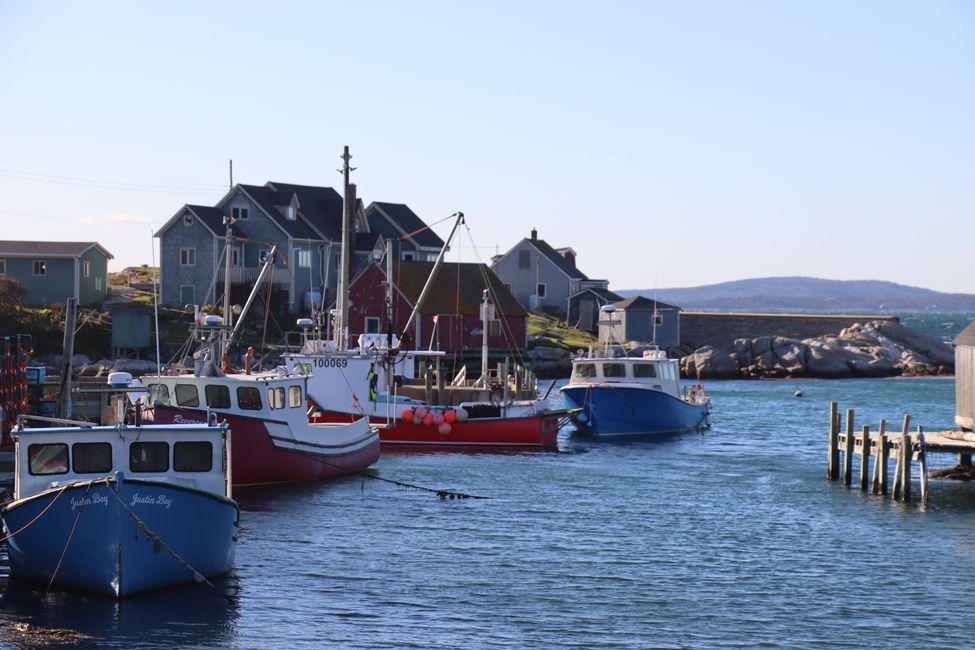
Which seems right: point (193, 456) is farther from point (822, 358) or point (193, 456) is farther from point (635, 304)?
point (822, 358)

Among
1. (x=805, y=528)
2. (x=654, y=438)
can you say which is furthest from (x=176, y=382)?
(x=654, y=438)

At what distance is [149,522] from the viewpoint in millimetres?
19891

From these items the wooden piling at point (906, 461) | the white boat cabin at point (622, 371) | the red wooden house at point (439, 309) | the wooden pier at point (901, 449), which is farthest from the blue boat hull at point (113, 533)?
the red wooden house at point (439, 309)

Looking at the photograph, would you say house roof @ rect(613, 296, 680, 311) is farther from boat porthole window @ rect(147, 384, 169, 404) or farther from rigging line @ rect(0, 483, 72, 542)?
rigging line @ rect(0, 483, 72, 542)

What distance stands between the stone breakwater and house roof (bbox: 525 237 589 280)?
10413mm

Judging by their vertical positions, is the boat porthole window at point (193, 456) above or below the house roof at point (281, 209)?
below

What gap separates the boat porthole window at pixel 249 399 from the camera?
30.8m

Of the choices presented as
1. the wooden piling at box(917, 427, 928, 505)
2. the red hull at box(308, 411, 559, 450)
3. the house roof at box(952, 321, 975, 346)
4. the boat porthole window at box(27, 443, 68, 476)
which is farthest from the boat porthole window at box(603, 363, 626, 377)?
the boat porthole window at box(27, 443, 68, 476)

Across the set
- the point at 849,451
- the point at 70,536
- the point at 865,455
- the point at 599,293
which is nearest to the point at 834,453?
the point at 849,451

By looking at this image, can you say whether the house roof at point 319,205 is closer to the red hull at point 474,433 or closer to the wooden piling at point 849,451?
the red hull at point 474,433

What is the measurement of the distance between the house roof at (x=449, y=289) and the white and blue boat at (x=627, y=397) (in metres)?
19.2

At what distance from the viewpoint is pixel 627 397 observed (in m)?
48.6

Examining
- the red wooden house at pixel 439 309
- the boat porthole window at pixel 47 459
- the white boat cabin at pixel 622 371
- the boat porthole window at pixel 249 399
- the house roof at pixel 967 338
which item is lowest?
the boat porthole window at pixel 47 459

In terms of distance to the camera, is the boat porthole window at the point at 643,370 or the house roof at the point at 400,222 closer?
the boat porthole window at the point at 643,370
